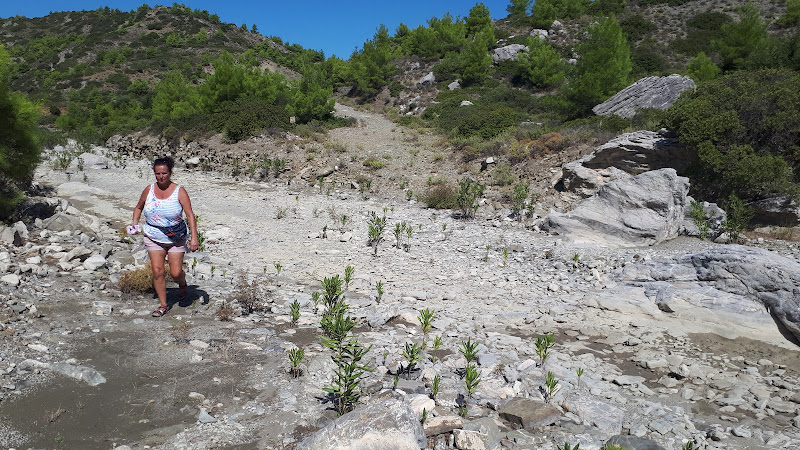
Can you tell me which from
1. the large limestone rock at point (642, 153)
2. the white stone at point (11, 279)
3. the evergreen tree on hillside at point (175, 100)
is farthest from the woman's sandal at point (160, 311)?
the evergreen tree on hillside at point (175, 100)

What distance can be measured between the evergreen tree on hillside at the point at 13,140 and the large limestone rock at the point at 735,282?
11.4 m

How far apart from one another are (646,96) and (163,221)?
20.3 meters

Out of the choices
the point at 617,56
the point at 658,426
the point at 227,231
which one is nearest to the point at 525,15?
the point at 617,56

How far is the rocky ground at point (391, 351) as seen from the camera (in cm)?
354

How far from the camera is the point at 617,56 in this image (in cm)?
2269

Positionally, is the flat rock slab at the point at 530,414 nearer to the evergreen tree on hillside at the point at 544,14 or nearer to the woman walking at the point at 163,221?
the woman walking at the point at 163,221

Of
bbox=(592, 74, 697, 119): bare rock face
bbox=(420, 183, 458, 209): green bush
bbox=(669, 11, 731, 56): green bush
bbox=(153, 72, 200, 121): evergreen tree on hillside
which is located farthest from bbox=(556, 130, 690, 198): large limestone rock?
bbox=(669, 11, 731, 56): green bush

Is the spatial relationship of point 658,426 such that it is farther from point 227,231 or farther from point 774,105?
point 774,105

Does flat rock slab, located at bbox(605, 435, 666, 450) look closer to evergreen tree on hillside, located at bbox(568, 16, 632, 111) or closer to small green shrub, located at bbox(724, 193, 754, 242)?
small green shrub, located at bbox(724, 193, 754, 242)

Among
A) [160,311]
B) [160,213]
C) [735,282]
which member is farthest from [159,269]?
[735,282]

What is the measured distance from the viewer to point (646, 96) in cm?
1934

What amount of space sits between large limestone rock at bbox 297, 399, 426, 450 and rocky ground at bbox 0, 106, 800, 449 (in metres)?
0.03

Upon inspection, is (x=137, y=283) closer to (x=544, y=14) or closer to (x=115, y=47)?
(x=544, y=14)

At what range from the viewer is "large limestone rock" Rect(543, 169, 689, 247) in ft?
31.8
